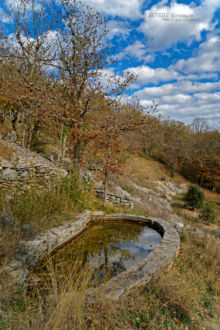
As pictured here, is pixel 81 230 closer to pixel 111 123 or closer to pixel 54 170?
pixel 54 170

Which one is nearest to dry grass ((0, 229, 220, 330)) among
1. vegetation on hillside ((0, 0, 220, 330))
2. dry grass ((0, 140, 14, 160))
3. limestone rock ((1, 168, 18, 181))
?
vegetation on hillside ((0, 0, 220, 330))

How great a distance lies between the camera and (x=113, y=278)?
2.77 meters

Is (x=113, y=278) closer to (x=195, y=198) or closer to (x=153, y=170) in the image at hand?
(x=195, y=198)

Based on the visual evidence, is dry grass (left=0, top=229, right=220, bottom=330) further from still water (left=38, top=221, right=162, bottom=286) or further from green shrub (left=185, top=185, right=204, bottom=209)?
green shrub (left=185, top=185, right=204, bottom=209)

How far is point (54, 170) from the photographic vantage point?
262 inches

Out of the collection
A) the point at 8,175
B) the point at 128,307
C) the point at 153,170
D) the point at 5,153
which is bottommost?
the point at 153,170

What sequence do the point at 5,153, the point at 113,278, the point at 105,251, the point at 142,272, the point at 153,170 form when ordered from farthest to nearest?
the point at 153,170 → the point at 5,153 → the point at 105,251 → the point at 142,272 → the point at 113,278

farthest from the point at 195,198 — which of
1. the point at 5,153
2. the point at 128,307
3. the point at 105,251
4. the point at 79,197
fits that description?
the point at 128,307

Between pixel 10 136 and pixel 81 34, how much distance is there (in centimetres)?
747

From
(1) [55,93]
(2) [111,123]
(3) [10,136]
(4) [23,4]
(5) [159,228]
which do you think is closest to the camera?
(5) [159,228]

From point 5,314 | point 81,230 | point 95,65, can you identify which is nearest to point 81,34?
point 95,65

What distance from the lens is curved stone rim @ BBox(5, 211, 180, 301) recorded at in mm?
2555

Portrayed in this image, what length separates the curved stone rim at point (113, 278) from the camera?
8.38 ft

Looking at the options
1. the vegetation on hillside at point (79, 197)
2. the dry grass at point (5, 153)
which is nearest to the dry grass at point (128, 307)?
the vegetation on hillside at point (79, 197)
